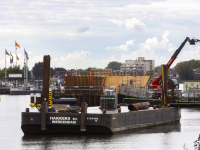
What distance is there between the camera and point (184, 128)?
4944 centimetres

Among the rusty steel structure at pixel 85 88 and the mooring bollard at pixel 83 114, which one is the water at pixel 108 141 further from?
the rusty steel structure at pixel 85 88

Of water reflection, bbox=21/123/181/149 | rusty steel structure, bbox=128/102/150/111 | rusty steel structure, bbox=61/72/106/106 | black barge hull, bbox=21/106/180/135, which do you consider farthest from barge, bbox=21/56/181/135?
rusty steel structure, bbox=61/72/106/106

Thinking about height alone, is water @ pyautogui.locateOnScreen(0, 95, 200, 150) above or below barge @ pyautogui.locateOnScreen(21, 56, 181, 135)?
below

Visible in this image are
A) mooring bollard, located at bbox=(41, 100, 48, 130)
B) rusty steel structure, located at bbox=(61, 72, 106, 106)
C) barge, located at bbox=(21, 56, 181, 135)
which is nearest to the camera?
barge, located at bbox=(21, 56, 181, 135)

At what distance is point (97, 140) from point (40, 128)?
15.4 feet

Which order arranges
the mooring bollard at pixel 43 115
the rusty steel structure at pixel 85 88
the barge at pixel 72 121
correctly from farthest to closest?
the rusty steel structure at pixel 85 88 < the mooring bollard at pixel 43 115 < the barge at pixel 72 121

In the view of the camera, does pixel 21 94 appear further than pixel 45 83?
Yes

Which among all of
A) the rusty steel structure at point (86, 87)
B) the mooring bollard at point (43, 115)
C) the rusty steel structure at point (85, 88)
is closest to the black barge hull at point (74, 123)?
the mooring bollard at point (43, 115)

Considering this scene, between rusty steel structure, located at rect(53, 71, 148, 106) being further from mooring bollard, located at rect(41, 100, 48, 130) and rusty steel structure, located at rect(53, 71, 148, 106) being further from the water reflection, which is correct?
mooring bollard, located at rect(41, 100, 48, 130)

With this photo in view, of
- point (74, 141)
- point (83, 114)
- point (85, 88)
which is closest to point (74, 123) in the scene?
point (83, 114)

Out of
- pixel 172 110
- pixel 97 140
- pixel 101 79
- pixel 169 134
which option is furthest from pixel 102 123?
pixel 101 79

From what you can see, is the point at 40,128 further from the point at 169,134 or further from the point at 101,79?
the point at 101,79

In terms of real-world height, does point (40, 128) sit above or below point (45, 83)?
below

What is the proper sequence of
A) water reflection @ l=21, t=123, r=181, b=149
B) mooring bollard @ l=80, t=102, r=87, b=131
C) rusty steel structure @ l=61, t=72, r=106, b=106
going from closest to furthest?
water reflection @ l=21, t=123, r=181, b=149
mooring bollard @ l=80, t=102, r=87, b=131
rusty steel structure @ l=61, t=72, r=106, b=106
